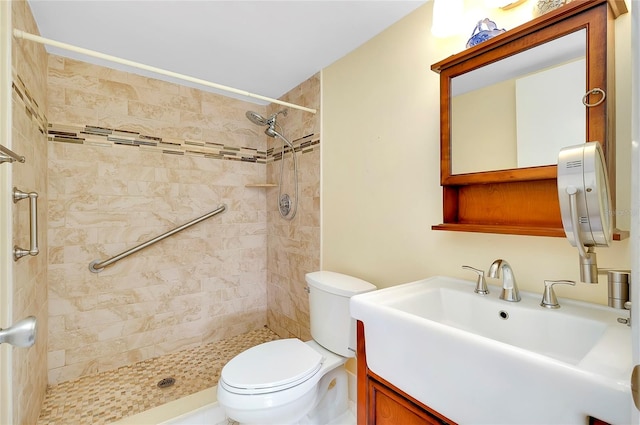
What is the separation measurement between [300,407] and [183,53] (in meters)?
2.05

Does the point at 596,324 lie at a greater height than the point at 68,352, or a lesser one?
greater

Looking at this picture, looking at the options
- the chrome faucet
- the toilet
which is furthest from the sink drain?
the chrome faucet

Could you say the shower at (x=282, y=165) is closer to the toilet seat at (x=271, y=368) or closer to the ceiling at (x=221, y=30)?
the ceiling at (x=221, y=30)

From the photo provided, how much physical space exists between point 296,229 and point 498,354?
1.71 m

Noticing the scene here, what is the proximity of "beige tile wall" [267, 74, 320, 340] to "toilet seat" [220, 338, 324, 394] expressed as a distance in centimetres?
61

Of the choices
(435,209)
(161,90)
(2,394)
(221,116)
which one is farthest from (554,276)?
(161,90)

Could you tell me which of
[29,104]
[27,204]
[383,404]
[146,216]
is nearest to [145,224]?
[146,216]

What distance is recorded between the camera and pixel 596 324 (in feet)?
2.49

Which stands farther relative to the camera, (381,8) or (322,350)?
(322,350)

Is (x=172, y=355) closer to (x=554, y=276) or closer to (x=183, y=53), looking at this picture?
(x=183, y=53)

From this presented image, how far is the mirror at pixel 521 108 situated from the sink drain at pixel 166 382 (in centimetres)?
202

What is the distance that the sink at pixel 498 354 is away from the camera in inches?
20.8

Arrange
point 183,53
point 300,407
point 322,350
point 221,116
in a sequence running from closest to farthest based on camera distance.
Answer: point 300,407 < point 322,350 < point 183,53 < point 221,116

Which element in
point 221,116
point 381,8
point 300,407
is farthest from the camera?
point 221,116
